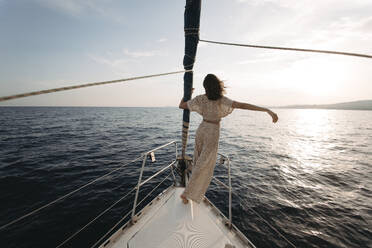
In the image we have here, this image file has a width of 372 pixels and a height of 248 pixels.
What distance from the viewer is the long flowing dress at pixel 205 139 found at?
2340 millimetres

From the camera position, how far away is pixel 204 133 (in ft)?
8.02

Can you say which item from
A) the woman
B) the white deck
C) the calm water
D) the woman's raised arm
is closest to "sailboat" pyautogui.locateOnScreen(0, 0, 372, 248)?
the white deck

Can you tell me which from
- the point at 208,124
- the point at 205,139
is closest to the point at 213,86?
the point at 208,124

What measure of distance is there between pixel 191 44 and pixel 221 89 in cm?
152

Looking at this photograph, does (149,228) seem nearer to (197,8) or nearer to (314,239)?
(197,8)

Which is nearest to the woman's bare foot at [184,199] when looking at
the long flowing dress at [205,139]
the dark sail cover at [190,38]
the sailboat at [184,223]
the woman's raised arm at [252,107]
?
the sailboat at [184,223]

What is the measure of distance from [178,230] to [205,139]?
152 cm

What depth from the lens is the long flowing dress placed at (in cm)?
234

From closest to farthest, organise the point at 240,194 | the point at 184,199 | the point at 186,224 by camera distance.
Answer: the point at 186,224, the point at 184,199, the point at 240,194

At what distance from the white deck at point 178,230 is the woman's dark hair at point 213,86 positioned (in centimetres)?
216

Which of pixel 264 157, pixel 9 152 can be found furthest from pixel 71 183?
pixel 264 157

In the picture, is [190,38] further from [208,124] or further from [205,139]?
[205,139]

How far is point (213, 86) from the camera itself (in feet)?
7.35

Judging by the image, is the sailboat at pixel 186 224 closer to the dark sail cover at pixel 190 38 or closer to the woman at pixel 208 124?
the dark sail cover at pixel 190 38
